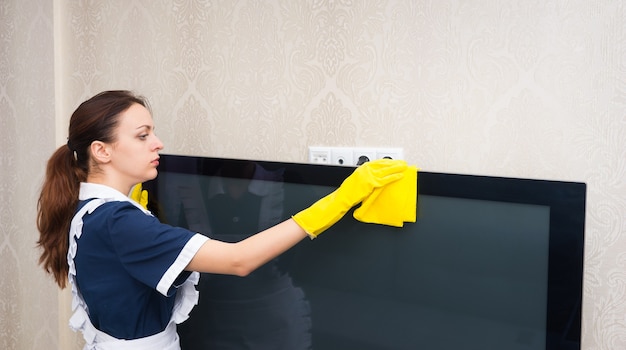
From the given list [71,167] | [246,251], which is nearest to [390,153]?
[246,251]

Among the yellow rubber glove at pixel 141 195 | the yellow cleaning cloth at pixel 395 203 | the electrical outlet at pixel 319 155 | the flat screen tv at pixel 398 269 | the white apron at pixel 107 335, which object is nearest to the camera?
the flat screen tv at pixel 398 269

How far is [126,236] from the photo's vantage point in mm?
1398

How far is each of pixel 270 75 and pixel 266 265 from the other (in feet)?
2.17

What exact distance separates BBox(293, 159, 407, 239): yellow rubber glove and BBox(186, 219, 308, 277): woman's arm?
4 centimetres

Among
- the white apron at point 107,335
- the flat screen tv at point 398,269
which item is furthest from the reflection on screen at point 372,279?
the white apron at point 107,335

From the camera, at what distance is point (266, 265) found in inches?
61.9

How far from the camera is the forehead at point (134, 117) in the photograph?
157 cm

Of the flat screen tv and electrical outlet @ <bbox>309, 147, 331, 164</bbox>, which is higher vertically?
electrical outlet @ <bbox>309, 147, 331, 164</bbox>

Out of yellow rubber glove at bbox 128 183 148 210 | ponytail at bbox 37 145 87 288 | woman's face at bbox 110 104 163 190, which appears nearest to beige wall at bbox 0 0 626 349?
yellow rubber glove at bbox 128 183 148 210

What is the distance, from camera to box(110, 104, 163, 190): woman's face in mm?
1571

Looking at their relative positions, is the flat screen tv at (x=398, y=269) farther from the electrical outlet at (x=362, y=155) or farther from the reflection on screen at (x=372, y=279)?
the electrical outlet at (x=362, y=155)

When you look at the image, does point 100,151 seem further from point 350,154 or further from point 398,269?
point 398,269

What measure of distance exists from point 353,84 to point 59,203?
3.03 feet

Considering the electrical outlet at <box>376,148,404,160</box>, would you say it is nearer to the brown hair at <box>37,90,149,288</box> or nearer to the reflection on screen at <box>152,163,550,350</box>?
the reflection on screen at <box>152,163,550,350</box>
